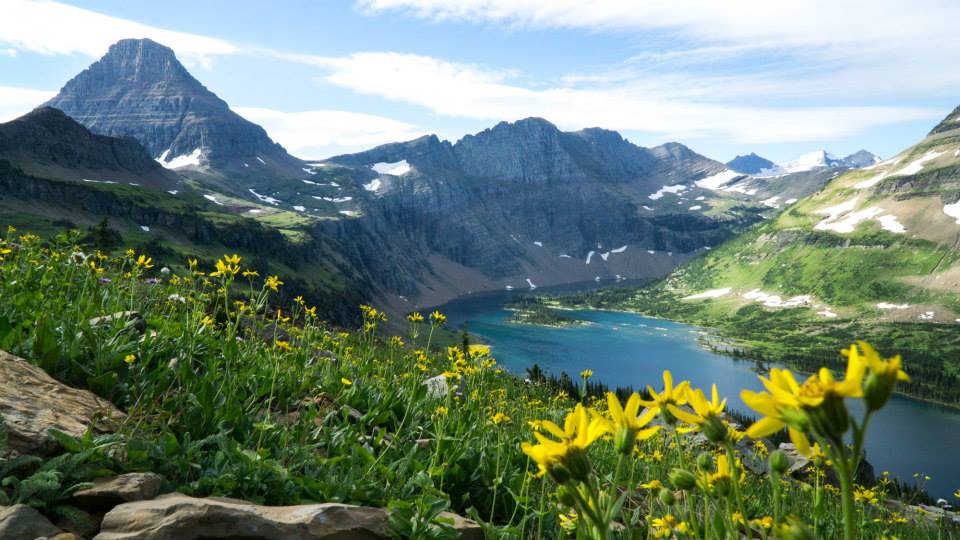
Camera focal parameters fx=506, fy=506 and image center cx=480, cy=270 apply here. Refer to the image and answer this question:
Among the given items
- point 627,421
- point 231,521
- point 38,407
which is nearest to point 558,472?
point 627,421

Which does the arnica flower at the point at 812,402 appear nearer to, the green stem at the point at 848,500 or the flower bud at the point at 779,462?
the green stem at the point at 848,500

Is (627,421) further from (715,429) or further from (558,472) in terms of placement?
(558,472)

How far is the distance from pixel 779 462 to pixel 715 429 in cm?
56

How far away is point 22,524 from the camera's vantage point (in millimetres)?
3607

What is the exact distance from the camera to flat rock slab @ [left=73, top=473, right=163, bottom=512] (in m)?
4.29

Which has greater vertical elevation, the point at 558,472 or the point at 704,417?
the point at 704,417

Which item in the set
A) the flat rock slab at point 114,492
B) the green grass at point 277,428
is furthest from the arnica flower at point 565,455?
the flat rock slab at point 114,492

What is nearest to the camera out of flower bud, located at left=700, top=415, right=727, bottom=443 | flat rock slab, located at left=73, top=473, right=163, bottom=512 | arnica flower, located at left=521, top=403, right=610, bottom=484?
arnica flower, located at left=521, top=403, right=610, bottom=484

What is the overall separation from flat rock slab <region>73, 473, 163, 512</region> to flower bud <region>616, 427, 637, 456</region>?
4.22 meters

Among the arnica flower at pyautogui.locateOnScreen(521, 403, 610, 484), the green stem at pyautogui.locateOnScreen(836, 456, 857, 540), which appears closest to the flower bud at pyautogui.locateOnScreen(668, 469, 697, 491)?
the arnica flower at pyautogui.locateOnScreen(521, 403, 610, 484)

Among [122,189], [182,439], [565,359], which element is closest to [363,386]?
[182,439]

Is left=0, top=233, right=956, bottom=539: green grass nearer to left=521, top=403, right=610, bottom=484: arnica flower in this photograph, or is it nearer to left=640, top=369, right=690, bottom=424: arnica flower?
left=640, top=369, right=690, bottom=424: arnica flower

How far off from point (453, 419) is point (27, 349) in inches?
222

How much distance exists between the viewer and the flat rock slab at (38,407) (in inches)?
179
